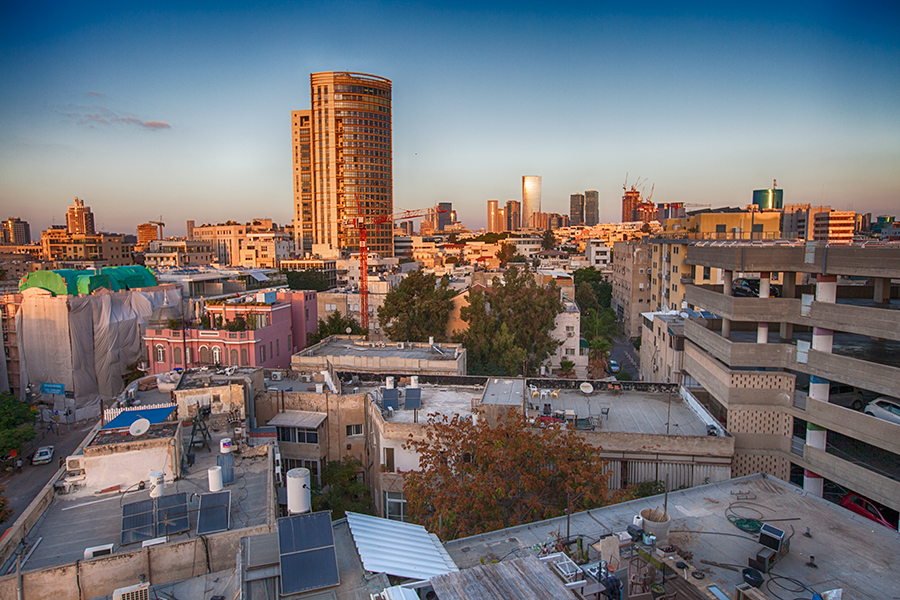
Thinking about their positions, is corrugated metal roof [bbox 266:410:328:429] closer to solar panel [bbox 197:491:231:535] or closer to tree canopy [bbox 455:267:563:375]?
solar panel [bbox 197:491:231:535]

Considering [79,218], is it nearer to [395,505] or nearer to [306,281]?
[306,281]

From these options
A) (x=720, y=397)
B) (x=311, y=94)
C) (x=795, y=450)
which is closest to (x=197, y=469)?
(x=720, y=397)

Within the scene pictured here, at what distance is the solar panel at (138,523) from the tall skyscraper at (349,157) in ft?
337

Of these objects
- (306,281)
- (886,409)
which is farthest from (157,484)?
(306,281)

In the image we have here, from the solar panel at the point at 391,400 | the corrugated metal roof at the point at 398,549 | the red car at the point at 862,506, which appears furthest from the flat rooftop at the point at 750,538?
the solar panel at the point at 391,400

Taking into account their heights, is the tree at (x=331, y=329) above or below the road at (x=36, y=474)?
above

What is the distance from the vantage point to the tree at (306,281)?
70875mm

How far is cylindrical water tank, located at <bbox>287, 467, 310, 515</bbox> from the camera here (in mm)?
10047

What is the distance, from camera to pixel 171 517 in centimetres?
1040

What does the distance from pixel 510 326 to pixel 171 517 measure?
2566cm

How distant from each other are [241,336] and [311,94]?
3670 inches

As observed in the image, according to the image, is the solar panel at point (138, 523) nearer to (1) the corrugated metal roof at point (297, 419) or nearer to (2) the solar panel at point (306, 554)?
(2) the solar panel at point (306, 554)

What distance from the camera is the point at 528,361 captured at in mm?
33531

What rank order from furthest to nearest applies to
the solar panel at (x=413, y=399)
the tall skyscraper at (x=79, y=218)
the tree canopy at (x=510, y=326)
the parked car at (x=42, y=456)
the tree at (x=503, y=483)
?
the tall skyscraper at (x=79, y=218) → the tree canopy at (x=510, y=326) → the parked car at (x=42, y=456) → the solar panel at (x=413, y=399) → the tree at (x=503, y=483)
